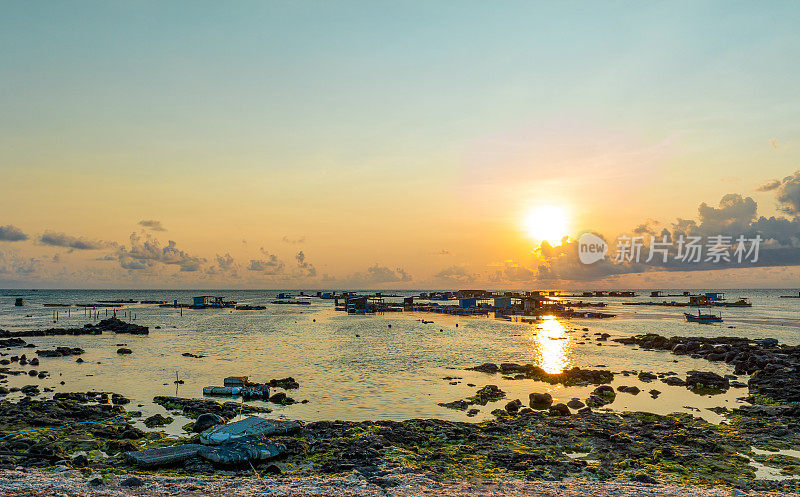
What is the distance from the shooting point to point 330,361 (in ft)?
171

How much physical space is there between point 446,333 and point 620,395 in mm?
50792

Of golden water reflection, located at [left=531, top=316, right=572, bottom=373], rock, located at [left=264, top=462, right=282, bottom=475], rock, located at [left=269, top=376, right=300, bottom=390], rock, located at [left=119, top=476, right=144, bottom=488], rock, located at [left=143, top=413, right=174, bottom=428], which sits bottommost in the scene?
golden water reflection, located at [left=531, top=316, right=572, bottom=373]

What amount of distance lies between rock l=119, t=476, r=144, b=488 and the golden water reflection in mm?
36468

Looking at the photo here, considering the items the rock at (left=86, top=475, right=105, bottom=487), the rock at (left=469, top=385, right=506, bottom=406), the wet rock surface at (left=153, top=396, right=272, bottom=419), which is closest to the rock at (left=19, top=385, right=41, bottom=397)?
the wet rock surface at (left=153, top=396, right=272, bottom=419)

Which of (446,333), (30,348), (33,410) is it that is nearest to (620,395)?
(33,410)

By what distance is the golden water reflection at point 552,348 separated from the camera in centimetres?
5017

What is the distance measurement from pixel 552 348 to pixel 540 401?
114ft

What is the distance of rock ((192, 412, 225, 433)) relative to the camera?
26.0 meters

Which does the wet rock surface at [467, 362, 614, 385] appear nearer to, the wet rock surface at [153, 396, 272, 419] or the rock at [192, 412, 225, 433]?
the wet rock surface at [153, 396, 272, 419]

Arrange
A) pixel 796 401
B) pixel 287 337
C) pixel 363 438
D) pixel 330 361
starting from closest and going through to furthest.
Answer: pixel 363 438 < pixel 796 401 < pixel 330 361 < pixel 287 337

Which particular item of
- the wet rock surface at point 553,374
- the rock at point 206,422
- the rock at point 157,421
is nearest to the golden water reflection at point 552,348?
the wet rock surface at point 553,374

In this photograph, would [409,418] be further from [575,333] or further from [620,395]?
[575,333]

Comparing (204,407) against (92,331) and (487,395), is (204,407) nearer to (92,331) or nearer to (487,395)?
(487,395)

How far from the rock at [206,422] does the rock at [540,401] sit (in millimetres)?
20121
